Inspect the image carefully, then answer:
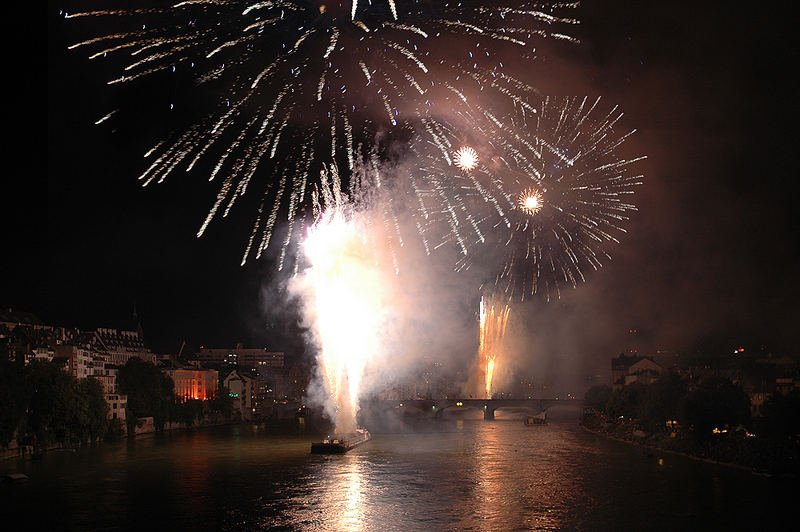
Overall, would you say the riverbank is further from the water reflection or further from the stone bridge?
the stone bridge

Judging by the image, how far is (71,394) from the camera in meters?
52.0

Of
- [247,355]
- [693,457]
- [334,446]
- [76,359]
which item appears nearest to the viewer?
[693,457]

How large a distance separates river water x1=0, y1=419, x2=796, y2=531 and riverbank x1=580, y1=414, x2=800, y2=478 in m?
0.86

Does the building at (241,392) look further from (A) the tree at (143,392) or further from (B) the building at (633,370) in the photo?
(B) the building at (633,370)

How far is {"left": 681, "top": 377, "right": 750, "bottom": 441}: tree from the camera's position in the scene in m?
46.8

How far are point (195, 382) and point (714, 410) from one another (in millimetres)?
74175

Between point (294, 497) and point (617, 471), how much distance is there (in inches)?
743

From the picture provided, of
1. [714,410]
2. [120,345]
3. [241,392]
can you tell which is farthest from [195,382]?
[714,410]

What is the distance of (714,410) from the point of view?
46875mm

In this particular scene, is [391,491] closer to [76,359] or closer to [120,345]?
[76,359]

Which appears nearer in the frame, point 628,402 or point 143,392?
point 628,402

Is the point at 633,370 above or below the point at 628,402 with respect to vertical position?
above

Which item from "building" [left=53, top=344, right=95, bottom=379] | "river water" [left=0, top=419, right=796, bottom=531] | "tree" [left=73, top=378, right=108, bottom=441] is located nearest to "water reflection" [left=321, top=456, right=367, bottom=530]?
"river water" [left=0, top=419, right=796, bottom=531]

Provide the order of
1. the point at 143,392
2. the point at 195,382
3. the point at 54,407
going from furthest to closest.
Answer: the point at 195,382
the point at 143,392
the point at 54,407
